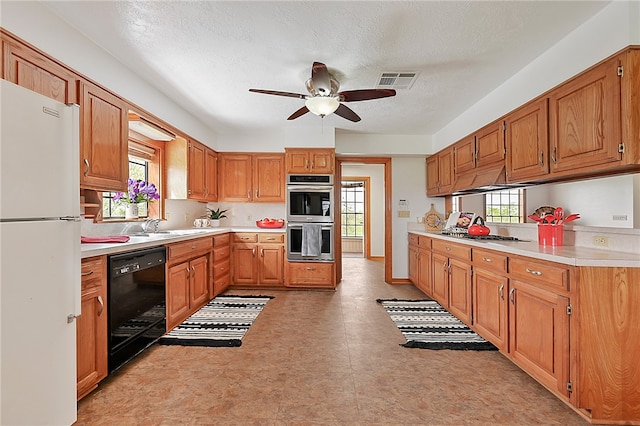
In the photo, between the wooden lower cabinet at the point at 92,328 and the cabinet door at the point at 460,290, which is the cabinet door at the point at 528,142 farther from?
the wooden lower cabinet at the point at 92,328

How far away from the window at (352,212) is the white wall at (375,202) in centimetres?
59

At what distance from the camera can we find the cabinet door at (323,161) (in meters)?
4.76

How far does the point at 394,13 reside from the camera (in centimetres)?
205

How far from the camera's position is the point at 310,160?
4781 mm

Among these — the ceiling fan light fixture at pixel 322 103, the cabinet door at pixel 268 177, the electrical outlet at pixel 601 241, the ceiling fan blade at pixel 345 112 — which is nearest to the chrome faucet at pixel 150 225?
the cabinet door at pixel 268 177

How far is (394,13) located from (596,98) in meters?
1.36

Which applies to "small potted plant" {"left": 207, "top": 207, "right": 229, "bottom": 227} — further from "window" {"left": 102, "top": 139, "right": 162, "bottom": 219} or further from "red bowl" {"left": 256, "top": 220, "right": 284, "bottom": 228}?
"window" {"left": 102, "top": 139, "right": 162, "bottom": 219}

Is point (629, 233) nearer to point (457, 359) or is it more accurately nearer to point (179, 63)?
point (457, 359)

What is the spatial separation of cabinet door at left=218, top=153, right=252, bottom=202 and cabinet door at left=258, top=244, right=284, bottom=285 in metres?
0.96

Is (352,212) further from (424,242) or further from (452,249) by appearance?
(452,249)

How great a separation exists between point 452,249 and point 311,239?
6.49ft

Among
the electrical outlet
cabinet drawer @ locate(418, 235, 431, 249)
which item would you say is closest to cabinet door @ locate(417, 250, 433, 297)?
cabinet drawer @ locate(418, 235, 431, 249)

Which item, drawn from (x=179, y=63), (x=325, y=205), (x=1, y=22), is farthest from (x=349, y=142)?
(x=1, y=22)

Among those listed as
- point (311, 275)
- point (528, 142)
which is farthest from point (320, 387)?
point (311, 275)
